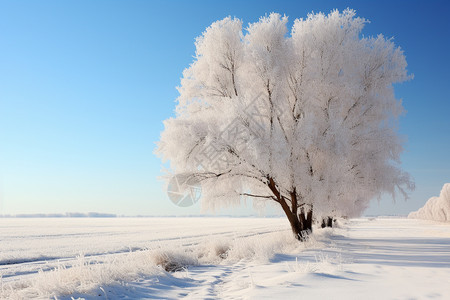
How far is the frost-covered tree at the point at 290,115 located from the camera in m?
11.6

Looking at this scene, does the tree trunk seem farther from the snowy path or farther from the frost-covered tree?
the snowy path

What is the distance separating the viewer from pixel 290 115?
13.7 metres

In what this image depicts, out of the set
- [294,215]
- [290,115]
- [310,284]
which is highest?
[290,115]

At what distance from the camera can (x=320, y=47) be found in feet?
45.3

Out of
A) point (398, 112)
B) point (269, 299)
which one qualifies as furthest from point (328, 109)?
point (269, 299)

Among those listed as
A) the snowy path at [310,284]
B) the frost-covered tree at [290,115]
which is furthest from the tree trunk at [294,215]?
the snowy path at [310,284]

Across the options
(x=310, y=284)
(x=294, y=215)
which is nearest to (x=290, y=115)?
(x=294, y=215)

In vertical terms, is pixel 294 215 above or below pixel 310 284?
above

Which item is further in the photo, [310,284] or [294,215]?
[294,215]

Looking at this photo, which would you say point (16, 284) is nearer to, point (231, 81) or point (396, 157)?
point (231, 81)

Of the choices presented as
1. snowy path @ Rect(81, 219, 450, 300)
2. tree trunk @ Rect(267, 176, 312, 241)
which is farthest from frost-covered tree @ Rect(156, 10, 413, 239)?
snowy path @ Rect(81, 219, 450, 300)

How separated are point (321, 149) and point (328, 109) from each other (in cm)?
195

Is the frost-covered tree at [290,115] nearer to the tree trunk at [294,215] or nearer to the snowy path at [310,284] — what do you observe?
the tree trunk at [294,215]

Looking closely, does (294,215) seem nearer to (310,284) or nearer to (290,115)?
(290,115)
